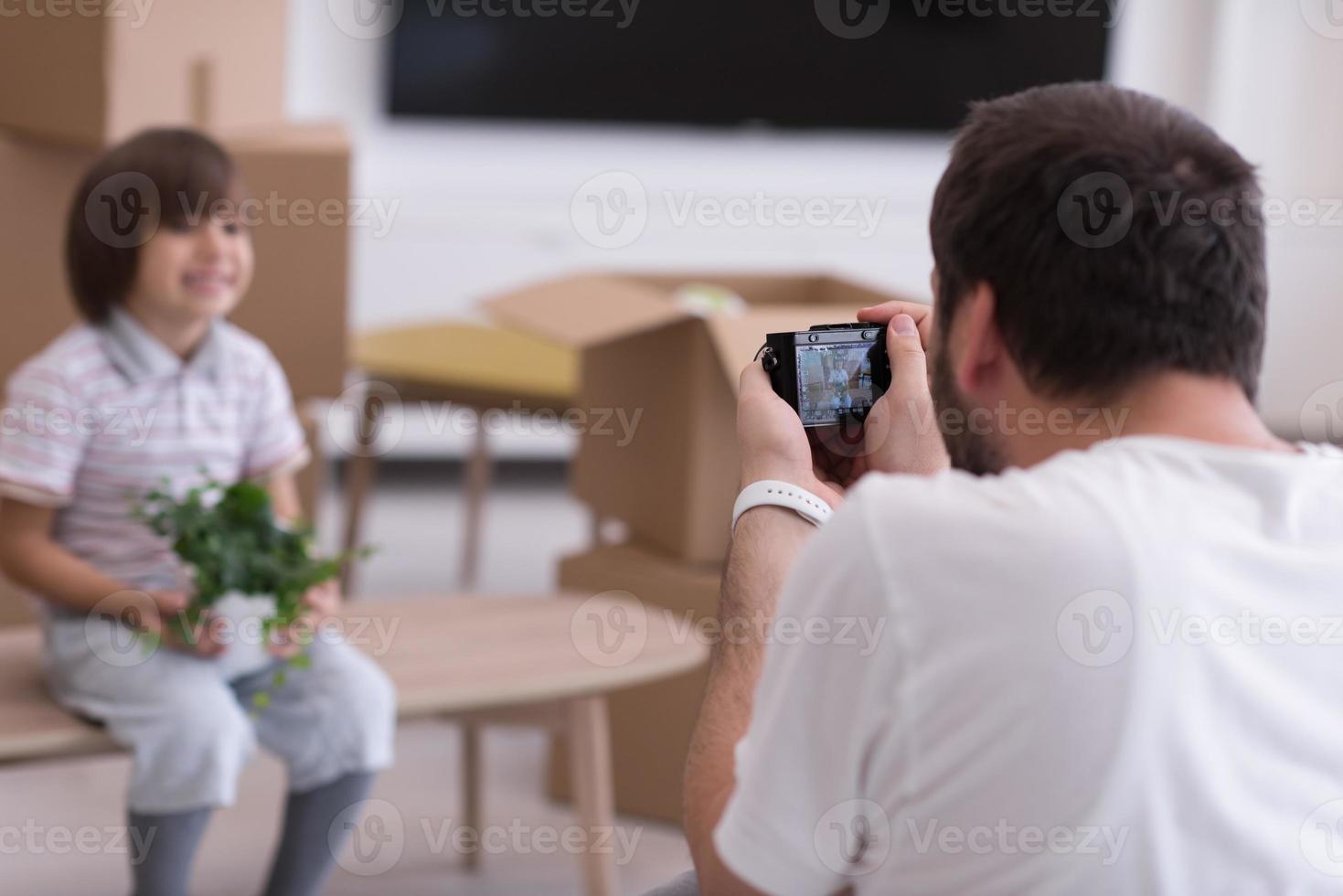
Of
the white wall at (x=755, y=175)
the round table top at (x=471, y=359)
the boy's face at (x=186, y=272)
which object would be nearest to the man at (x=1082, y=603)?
the boy's face at (x=186, y=272)

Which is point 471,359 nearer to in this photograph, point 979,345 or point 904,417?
point 904,417

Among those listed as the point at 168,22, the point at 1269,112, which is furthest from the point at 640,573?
the point at 1269,112

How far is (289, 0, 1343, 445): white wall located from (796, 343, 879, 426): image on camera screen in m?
2.96

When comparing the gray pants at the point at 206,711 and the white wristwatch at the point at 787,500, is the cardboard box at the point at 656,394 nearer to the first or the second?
the gray pants at the point at 206,711

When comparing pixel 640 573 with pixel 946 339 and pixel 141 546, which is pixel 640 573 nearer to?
pixel 141 546

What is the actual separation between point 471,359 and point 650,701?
1181mm

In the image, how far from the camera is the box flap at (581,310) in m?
2.27

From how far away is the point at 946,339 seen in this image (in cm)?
92

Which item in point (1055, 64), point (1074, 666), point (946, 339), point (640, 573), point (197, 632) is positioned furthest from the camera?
point (1055, 64)

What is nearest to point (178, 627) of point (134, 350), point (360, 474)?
point (134, 350)

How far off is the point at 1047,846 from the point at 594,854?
1301mm

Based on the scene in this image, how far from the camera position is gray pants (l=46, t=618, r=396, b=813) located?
1698 mm

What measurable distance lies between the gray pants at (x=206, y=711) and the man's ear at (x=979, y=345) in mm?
1081

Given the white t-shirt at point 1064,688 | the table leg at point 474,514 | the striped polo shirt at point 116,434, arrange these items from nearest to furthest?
1. the white t-shirt at point 1064,688
2. the striped polo shirt at point 116,434
3. the table leg at point 474,514
